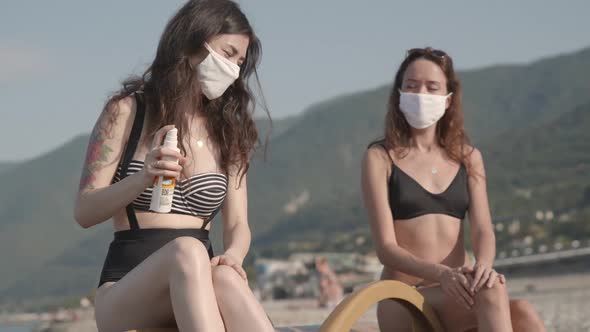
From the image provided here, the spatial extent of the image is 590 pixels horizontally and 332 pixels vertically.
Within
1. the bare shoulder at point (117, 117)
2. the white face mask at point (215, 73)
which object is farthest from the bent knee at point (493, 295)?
the bare shoulder at point (117, 117)

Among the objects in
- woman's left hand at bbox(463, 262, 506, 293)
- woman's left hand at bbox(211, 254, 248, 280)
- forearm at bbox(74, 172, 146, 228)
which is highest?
forearm at bbox(74, 172, 146, 228)

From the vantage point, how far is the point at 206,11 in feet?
12.8

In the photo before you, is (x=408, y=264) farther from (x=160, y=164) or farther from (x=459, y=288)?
(x=160, y=164)

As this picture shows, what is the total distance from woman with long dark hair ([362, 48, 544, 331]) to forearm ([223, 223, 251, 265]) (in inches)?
27.4

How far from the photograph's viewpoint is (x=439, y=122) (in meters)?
4.99

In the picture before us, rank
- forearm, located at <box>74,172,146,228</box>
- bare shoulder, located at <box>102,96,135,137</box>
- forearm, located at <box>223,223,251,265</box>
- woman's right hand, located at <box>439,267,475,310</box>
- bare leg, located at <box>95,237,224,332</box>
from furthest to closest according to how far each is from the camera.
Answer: woman's right hand, located at <box>439,267,475,310</box> < forearm, located at <box>223,223,251,265</box> < bare shoulder, located at <box>102,96,135,137</box> < forearm, located at <box>74,172,146,228</box> < bare leg, located at <box>95,237,224,332</box>

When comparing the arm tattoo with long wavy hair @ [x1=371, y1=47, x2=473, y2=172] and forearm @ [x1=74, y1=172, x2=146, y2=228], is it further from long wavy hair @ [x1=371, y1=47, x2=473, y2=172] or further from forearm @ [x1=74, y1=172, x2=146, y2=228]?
long wavy hair @ [x1=371, y1=47, x2=473, y2=172]

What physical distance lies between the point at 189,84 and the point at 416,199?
1228 mm

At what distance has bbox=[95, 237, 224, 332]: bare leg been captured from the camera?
3309mm

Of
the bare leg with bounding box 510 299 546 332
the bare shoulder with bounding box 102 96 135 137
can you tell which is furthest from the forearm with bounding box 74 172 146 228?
the bare leg with bounding box 510 299 546 332

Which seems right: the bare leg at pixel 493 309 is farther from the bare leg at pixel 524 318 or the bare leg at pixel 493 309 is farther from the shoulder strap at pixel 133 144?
the shoulder strap at pixel 133 144

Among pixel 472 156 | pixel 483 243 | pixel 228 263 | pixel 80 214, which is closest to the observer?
pixel 228 263

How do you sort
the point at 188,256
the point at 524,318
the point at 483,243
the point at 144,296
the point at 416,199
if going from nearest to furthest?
1. the point at 188,256
2. the point at 144,296
3. the point at 524,318
4. the point at 416,199
5. the point at 483,243

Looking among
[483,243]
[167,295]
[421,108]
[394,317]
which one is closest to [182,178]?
[167,295]
